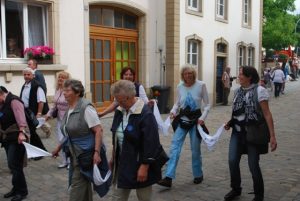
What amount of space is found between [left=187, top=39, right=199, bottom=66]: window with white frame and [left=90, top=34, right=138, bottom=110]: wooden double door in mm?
2978

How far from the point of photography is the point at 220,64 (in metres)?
19.8

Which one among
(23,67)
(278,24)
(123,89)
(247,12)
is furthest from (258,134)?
(278,24)

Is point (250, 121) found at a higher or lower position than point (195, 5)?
lower

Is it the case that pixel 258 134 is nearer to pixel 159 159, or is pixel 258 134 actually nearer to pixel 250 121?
pixel 250 121

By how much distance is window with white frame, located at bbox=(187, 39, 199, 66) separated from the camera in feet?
55.9

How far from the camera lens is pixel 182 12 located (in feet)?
52.9

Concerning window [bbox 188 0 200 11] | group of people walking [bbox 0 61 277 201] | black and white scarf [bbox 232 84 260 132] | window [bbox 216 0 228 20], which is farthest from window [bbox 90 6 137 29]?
black and white scarf [bbox 232 84 260 132]

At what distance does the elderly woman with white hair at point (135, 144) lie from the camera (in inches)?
151

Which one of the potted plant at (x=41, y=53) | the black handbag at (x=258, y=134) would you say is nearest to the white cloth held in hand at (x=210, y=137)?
the black handbag at (x=258, y=134)

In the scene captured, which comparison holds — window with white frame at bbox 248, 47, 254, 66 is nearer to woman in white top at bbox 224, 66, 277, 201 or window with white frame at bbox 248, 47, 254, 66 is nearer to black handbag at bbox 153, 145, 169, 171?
woman in white top at bbox 224, 66, 277, 201

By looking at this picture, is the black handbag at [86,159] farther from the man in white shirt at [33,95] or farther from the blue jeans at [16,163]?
the man in white shirt at [33,95]

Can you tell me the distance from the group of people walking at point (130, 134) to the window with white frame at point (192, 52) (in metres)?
10.5

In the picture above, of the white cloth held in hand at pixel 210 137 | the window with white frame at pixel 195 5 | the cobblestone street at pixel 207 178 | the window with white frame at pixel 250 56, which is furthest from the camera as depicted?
the window with white frame at pixel 250 56

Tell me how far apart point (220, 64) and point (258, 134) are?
49.1 feet
